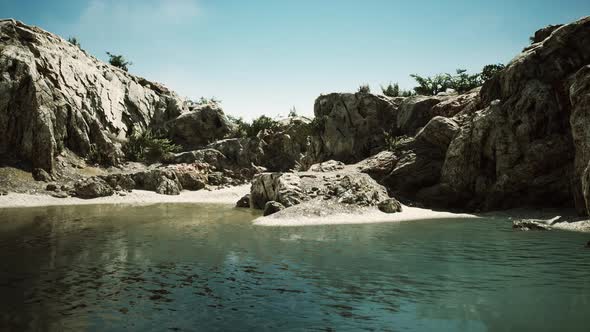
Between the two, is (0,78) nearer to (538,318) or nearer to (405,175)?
(405,175)

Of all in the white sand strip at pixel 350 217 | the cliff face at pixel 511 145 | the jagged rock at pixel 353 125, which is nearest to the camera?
the white sand strip at pixel 350 217

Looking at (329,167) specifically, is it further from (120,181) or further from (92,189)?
(92,189)

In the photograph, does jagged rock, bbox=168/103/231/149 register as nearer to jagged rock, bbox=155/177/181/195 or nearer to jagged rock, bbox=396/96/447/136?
jagged rock, bbox=155/177/181/195

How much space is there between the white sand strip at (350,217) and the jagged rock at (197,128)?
32.8 metres

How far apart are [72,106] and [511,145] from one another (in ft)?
141

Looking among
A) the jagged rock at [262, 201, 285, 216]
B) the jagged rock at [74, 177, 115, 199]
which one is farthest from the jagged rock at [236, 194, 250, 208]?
the jagged rock at [74, 177, 115, 199]

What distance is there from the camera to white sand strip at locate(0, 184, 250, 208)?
28653mm

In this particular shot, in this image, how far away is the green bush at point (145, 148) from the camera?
4638cm

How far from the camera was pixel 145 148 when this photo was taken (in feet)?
154

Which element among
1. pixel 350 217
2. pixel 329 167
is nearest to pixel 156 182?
pixel 329 167

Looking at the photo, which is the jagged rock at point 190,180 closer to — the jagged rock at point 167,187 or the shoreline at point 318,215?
the jagged rock at point 167,187

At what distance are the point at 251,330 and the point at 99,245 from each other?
10518 mm

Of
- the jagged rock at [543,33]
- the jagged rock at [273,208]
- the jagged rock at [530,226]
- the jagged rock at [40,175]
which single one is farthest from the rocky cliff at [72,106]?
the jagged rock at [530,226]

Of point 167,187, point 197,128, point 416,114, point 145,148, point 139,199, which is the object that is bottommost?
point 139,199
